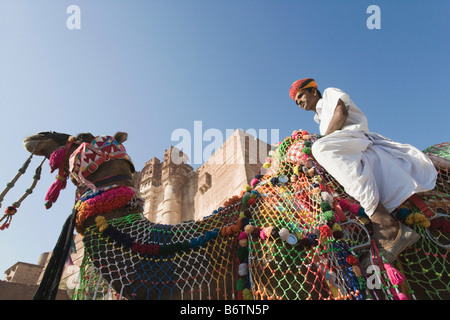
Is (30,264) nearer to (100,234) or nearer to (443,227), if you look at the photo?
(100,234)

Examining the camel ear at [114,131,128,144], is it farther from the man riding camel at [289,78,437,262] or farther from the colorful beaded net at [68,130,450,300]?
the man riding camel at [289,78,437,262]

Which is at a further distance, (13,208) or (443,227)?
(13,208)

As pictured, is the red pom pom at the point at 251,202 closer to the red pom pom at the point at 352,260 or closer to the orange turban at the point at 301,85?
the red pom pom at the point at 352,260

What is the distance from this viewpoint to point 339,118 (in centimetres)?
286

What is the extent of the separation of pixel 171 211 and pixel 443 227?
1074cm

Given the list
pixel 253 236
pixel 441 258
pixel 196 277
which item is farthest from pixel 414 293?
pixel 196 277

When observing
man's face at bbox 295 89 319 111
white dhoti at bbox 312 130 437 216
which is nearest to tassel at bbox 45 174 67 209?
white dhoti at bbox 312 130 437 216

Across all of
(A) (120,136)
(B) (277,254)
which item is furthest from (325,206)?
(A) (120,136)

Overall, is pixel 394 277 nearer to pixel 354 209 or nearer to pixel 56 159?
pixel 354 209

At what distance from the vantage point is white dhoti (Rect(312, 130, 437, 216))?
2352 millimetres

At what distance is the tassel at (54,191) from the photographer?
10.1ft

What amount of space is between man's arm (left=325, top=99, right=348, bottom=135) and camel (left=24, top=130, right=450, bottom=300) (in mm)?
348
